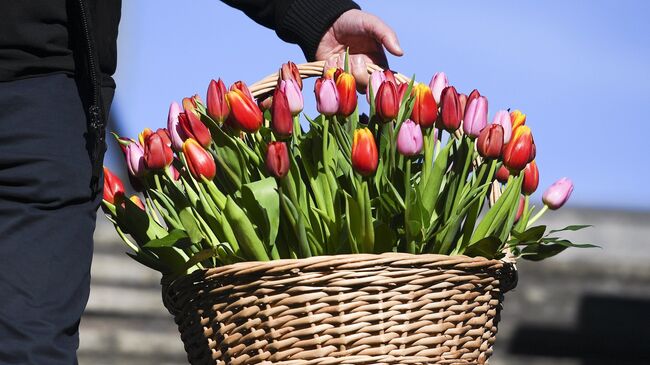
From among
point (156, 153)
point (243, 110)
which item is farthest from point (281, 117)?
point (156, 153)

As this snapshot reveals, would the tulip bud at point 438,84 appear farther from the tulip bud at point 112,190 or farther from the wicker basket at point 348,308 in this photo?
the tulip bud at point 112,190

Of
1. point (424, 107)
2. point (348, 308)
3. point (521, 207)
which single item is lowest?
point (348, 308)

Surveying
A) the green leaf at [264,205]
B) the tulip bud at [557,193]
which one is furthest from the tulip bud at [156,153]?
the tulip bud at [557,193]

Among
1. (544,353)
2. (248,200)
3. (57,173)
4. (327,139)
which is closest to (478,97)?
(327,139)

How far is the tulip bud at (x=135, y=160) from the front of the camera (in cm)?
130

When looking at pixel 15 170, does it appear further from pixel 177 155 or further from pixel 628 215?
pixel 628 215

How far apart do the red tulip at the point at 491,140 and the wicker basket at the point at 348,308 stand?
0.41 ft

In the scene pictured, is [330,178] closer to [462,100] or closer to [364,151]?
[364,151]

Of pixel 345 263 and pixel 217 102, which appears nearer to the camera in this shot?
pixel 345 263

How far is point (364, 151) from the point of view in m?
1.17

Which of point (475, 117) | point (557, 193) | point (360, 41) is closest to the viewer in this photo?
point (475, 117)

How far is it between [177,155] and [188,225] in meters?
0.12

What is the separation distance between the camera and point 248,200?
1.22 m

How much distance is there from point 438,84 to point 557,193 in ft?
0.65
